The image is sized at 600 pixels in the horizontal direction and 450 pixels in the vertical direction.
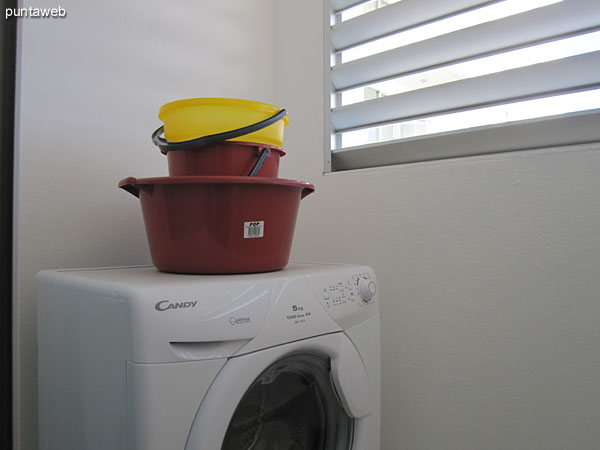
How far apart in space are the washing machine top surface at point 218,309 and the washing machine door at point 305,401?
0.04 metres

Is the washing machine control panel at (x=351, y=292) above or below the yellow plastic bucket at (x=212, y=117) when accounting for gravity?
below

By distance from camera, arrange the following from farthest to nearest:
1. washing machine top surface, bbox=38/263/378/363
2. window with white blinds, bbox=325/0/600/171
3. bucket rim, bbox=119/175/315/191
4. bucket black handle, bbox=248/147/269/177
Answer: window with white blinds, bbox=325/0/600/171 → bucket black handle, bbox=248/147/269/177 → bucket rim, bbox=119/175/315/191 → washing machine top surface, bbox=38/263/378/363

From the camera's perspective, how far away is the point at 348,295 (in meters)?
0.87

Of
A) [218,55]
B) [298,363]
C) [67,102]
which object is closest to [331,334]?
[298,363]

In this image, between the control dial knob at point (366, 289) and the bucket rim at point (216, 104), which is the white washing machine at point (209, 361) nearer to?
the control dial knob at point (366, 289)

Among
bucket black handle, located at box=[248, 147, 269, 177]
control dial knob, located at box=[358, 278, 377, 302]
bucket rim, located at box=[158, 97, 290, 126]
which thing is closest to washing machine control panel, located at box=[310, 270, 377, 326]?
control dial knob, located at box=[358, 278, 377, 302]

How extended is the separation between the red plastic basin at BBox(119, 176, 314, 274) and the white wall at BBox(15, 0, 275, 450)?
0.90 feet

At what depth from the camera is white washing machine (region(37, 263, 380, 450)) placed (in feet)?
1.89

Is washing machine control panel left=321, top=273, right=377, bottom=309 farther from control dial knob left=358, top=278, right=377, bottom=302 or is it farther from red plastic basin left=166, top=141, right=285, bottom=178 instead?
red plastic basin left=166, top=141, right=285, bottom=178

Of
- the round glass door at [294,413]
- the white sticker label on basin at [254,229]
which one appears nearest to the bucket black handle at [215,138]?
the white sticker label on basin at [254,229]

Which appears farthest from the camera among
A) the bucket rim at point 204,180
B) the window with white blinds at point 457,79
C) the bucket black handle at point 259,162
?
the window with white blinds at point 457,79

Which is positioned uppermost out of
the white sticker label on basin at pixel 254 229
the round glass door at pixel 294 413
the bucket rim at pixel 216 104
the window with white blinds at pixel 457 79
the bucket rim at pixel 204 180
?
the window with white blinds at pixel 457 79

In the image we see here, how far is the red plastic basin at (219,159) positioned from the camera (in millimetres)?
835

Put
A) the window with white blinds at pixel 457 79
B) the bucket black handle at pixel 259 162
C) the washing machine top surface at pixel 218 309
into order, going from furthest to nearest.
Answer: the window with white blinds at pixel 457 79, the bucket black handle at pixel 259 162, the washing machine top surface at pixel 218 309
